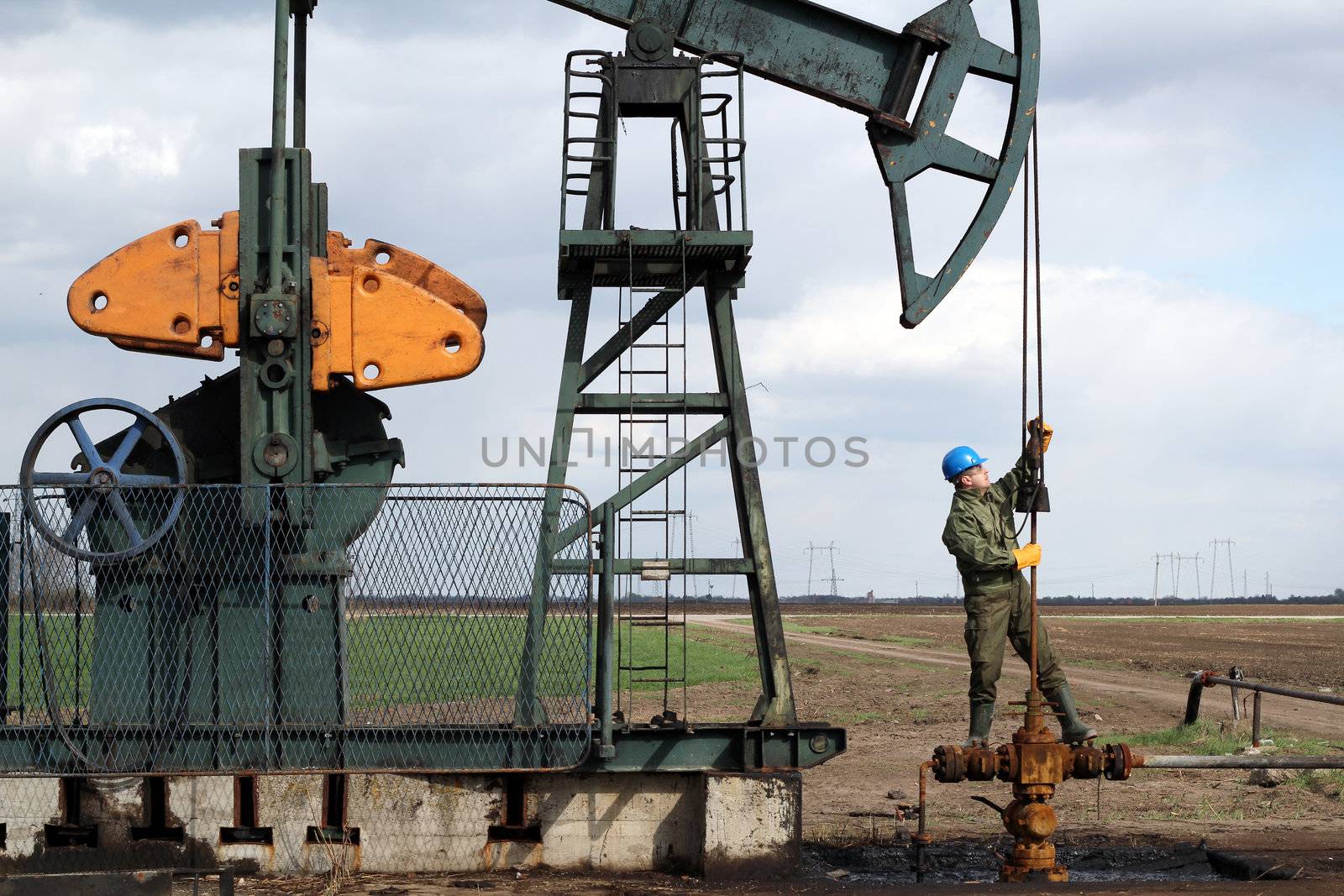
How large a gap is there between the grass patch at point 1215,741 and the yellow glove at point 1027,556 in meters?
5.55

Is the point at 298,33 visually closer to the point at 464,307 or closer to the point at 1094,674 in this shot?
the point at 464,307

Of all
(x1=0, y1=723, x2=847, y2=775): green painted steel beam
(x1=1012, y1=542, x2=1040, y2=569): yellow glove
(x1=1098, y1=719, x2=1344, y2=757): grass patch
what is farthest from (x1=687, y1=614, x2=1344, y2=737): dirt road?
(x1=0, y1=723, x2=847, y2=775): green painted steel beam

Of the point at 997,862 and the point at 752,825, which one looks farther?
the point at 997,862

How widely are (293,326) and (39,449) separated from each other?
154cm

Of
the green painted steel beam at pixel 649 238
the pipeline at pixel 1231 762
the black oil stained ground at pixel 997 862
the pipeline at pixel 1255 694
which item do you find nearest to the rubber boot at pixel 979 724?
the black oil stained ground at pixel 997 862

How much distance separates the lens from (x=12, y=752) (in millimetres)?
8219

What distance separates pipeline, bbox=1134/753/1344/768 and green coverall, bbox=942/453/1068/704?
2.53ft

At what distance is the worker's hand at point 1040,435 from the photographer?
813 cm

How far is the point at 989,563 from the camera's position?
8.09 meters

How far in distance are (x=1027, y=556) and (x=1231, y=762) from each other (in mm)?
1523

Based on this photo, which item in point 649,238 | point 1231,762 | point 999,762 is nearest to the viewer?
point 999,762

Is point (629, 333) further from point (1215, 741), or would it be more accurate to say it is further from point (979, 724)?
point (1215, 741)

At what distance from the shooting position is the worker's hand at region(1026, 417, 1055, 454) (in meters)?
8.13

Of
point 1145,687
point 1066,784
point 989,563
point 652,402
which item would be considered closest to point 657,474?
point 652,402
